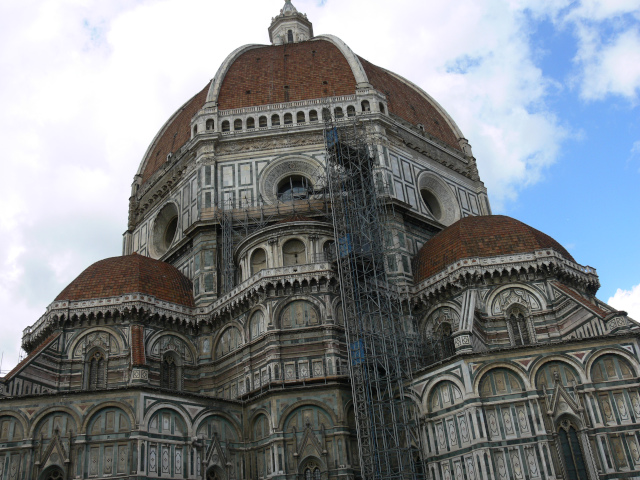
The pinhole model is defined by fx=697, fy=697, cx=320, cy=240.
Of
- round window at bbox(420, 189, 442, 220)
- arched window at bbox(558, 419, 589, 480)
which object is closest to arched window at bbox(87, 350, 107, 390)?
arched window at bbox(558, 419, 589, 480)

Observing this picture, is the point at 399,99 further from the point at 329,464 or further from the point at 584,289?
the point at 329,464

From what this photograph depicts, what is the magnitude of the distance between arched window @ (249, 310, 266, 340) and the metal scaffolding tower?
12.1 ft

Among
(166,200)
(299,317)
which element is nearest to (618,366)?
(299,317)

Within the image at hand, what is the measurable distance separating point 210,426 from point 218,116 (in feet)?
61.0

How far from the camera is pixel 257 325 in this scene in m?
30.1

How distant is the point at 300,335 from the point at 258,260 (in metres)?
4.60

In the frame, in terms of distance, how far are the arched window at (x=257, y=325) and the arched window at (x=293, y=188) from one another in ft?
28.2

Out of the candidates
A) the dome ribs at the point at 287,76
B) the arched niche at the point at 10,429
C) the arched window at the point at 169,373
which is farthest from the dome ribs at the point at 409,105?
the arched niche at the point at 10,429

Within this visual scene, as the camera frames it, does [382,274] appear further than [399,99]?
No

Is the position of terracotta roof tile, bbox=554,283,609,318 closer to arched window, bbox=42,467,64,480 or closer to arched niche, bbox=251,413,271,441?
arched niche, bbox=251,413,271,441

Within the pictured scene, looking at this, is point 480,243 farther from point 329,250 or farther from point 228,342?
point 228,342

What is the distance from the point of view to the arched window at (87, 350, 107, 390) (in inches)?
1162

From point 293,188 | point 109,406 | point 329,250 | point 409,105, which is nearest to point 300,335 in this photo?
point 329,250

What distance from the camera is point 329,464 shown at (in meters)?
26.2
